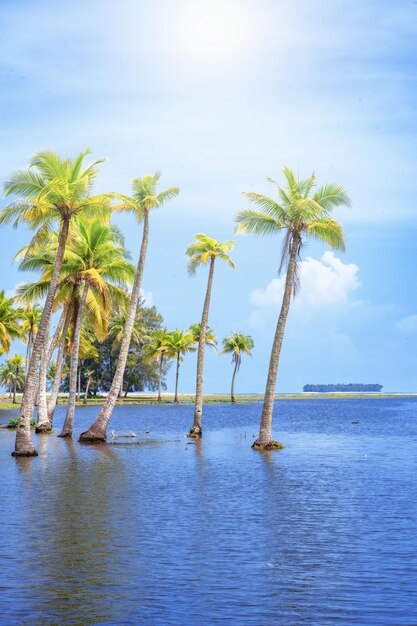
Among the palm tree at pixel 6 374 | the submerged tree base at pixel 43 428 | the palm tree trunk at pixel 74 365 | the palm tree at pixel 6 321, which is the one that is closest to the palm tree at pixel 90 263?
the palm tree trunk at pixel 74 365

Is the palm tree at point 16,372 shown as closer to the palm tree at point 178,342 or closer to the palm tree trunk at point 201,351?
the palm tree at point 178,342

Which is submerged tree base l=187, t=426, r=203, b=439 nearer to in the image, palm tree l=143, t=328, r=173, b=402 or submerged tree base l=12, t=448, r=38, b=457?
submerged tree base l=12, t=448, r=38, b=457

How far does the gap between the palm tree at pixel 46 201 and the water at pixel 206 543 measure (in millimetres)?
2972

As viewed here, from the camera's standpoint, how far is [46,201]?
35.6m

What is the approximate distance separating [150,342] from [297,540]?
117952 millimetres

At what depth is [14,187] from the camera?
36062 millimetres

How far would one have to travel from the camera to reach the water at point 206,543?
40.5 ft

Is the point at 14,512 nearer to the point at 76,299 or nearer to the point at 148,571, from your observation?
→ the point at 148,571

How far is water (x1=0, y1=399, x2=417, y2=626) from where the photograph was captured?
12.4 metres

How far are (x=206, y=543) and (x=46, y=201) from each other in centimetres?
2255

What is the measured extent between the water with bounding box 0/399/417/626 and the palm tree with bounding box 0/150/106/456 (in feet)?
9.75

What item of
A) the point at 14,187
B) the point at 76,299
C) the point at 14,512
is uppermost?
the point at 14,187

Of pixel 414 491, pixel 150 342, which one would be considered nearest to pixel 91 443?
pixel 414 491

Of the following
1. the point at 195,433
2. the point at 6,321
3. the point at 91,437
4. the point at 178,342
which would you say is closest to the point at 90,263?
the point at 91,437
